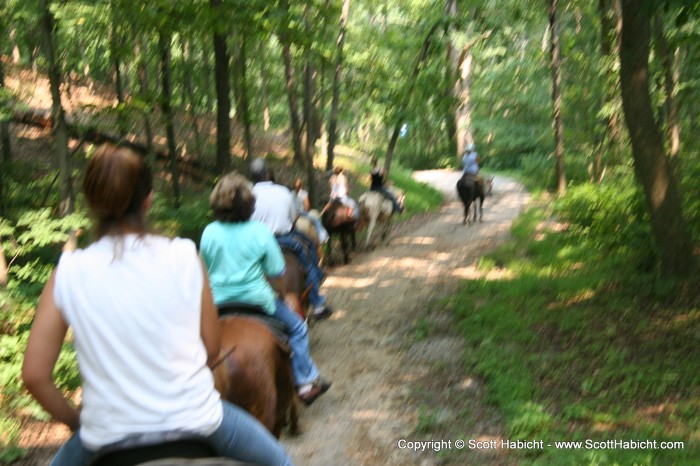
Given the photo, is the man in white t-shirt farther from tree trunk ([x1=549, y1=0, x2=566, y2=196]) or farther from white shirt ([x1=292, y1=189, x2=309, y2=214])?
tree trunk ([x1=549, y1=0, x2=566, y2=196])

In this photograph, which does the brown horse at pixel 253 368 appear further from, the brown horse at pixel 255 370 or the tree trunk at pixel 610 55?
the tree trunk at pixel 610 55

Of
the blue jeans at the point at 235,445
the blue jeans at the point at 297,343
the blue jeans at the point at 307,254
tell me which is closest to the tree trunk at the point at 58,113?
the blue jeans at the point at 307,254

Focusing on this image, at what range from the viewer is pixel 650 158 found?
8.73 meters

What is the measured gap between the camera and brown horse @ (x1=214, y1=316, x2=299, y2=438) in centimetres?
442

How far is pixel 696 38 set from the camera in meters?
8.71

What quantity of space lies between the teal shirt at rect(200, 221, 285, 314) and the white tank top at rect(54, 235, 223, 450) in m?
2.95

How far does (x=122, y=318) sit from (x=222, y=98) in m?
11.4

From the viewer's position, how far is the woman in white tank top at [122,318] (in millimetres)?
2252

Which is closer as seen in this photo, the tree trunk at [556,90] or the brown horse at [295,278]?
the brown horse at [295,278]

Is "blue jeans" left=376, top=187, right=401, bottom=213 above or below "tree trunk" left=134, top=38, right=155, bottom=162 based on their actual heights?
below

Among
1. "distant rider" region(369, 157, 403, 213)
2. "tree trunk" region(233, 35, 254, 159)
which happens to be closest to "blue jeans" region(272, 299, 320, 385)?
"tree trunk" region(233, 35, 254, 159)

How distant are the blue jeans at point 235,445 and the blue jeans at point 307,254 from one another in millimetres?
5407

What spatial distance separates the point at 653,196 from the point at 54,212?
10.0 metres

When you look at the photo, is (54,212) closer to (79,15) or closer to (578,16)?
(79,15)
